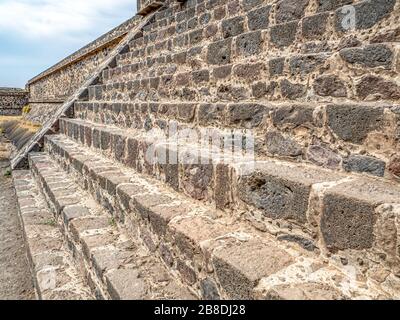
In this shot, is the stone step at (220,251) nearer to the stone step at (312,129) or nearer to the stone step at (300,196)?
the stone step at (300,196)

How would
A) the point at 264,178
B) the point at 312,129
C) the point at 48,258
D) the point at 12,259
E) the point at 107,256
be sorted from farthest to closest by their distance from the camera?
the point at 12,259, the point at 48,258, the point at 107,256, the point at 312,129, the point at 264,178

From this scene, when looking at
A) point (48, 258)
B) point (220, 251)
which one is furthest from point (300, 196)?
point (48, 258)

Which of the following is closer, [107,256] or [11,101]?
[107,256]

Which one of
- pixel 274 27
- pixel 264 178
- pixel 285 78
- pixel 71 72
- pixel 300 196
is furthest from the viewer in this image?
pixel 71 72

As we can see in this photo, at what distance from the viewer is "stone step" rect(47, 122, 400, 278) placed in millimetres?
1193

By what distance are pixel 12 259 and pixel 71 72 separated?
38.1ft

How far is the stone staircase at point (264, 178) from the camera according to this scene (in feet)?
4.22

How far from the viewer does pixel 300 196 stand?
4.76 ft

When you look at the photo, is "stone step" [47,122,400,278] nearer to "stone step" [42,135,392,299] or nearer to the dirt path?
"stone step" [42,135,392,299]

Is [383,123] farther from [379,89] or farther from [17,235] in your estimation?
[17,235]

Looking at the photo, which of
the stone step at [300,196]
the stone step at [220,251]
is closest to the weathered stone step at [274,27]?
the stone step at [300,196]

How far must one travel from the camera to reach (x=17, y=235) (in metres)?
4.05

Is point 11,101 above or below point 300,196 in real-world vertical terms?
above

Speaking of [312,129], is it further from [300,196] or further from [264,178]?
[300,196]
